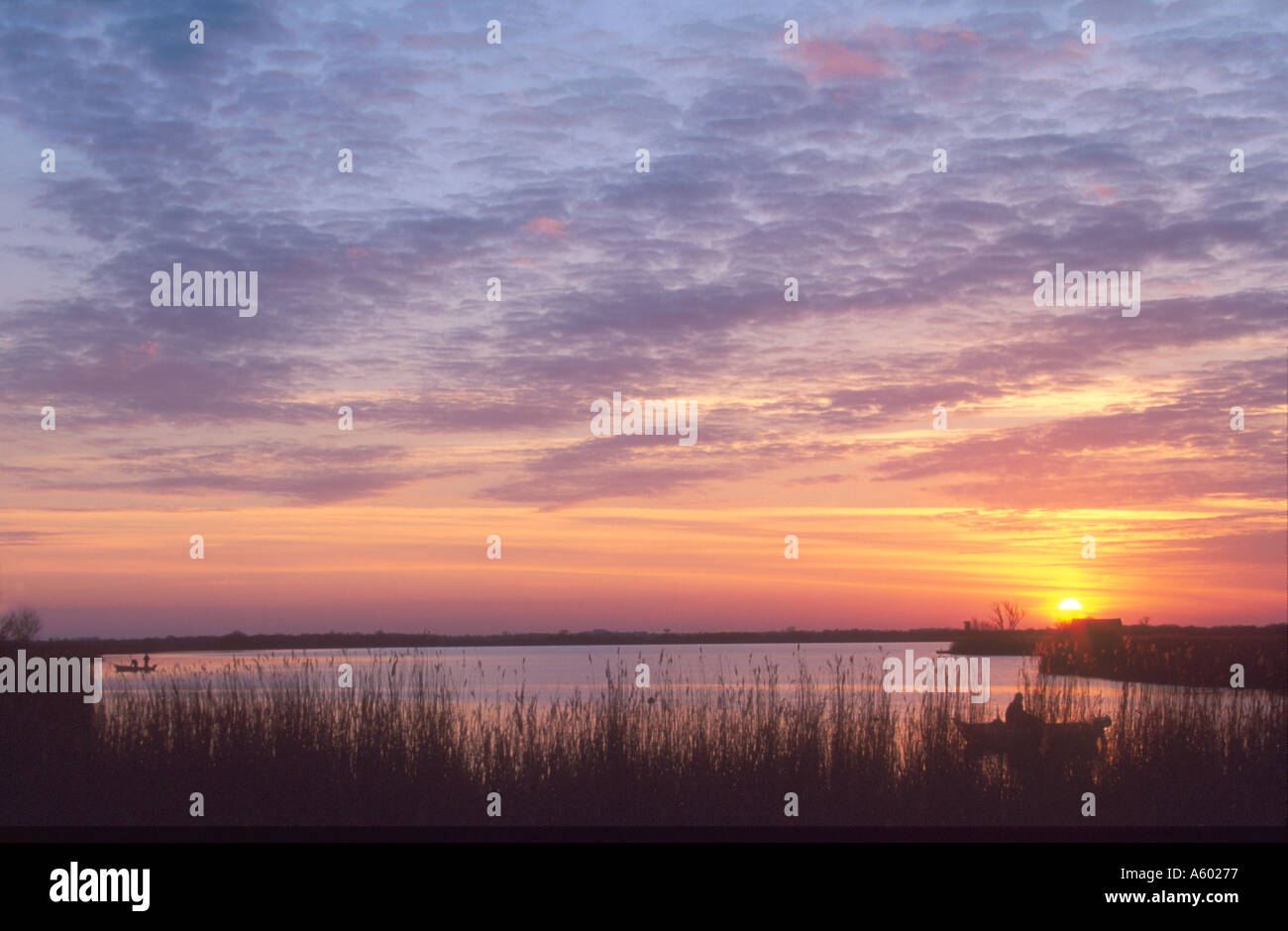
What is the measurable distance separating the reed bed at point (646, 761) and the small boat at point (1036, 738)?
6.0 inches

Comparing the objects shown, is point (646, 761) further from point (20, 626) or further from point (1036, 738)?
point (20, 626)

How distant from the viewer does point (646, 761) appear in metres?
→ 9.62

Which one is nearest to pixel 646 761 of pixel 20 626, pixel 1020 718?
pixel 1020 718

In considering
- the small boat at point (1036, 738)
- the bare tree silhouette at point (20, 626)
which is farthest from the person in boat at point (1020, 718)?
the bare tree silhouette at point (20, 626)

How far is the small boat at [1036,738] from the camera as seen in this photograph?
32.6 ft

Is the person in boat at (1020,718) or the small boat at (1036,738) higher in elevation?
the person in boat at (1020,718)

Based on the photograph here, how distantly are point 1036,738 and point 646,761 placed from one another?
3.78m

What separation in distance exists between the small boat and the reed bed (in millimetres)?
152

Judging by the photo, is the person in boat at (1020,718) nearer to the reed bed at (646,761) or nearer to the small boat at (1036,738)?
the small boat at (1036,738)

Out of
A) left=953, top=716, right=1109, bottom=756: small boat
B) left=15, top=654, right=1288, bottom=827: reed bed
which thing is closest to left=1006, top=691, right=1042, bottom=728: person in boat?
left=953, top=716, right=1109, bottom=756: small boat

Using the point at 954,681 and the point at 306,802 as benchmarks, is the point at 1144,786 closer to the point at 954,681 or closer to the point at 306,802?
the point at 954,681

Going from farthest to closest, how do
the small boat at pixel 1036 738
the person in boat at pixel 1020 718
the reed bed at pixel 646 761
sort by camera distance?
the person in boat at pixel 1020 718
the small boat at pixel 1036 738
the reed bed at pixel 646 761

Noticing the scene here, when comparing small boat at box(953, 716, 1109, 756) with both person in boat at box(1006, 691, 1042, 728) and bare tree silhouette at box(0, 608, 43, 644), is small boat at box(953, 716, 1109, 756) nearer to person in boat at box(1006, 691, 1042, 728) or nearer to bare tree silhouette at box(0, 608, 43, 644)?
person in boat at box(1006, 691, 1042, 728)
